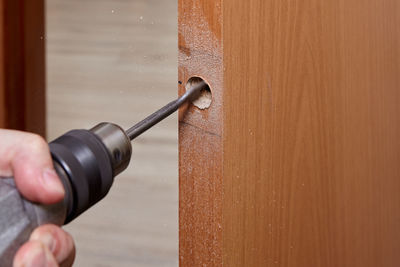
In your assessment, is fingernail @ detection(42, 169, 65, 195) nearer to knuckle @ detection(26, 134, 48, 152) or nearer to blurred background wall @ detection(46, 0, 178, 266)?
knuckle @ detection(26, 134, 48, 152)

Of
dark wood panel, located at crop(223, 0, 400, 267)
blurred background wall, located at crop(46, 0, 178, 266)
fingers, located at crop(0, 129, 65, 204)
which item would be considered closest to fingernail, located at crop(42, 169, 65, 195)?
fingers, located at crop(0, 129, 65, 204)

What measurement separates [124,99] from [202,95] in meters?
0.64

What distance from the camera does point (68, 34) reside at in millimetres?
983

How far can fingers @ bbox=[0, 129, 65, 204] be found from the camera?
0.29m

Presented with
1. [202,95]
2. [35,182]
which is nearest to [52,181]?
[35,182]

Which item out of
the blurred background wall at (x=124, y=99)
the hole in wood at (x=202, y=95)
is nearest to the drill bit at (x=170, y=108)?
the hole in wood at (x=202, y=95)

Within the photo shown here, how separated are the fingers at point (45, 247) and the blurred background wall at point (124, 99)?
2.08 ft

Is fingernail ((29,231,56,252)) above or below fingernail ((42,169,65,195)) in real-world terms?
below

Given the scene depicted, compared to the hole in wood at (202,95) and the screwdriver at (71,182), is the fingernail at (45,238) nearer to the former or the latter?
the screwdriver at (71,182)

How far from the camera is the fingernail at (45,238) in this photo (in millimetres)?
290

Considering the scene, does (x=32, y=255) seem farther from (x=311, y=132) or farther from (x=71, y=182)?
(x=311, y=132)

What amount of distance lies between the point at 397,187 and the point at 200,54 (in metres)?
0.37

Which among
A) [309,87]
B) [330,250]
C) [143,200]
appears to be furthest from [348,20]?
[143,200]

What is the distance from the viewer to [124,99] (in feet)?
3.23
